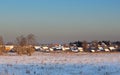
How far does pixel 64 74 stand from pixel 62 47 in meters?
96.8

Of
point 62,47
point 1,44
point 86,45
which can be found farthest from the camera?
point 62,47

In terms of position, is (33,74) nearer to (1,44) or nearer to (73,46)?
(1,44)

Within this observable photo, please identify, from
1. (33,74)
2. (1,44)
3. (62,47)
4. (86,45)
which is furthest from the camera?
(62,47)

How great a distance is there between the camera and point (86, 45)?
10638 cm

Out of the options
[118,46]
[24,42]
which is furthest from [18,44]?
[118,46]

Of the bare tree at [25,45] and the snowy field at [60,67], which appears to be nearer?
the snowy field at [60,67]

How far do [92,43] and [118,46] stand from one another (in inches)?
338

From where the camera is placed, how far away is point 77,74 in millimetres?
16891

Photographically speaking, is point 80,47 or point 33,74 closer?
point 33,74

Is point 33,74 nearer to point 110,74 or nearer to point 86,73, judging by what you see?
point 86,73

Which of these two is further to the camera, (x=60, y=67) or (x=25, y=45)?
(x=25, y=45)

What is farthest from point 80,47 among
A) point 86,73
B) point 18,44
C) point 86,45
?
point 86,73

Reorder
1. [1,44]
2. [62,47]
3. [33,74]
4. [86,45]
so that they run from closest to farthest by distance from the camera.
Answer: [33,74]
[1,44]
[86,45]
[62,47]

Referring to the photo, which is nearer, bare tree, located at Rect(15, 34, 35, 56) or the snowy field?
the snowy field
